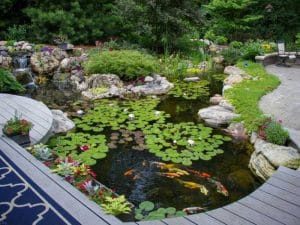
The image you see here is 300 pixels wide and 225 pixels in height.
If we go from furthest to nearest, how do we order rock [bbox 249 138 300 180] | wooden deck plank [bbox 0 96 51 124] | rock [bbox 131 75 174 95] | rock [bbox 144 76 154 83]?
rock [bbox 144 76 154 83] → rock [bbox 131 75 174 95] → wooden deck plank [bbox 0 96 51 124] → rock [bbox 249 138 300 180]

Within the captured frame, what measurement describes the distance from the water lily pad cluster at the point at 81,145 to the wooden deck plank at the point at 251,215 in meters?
2.51

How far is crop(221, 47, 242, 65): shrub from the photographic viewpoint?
12992 millimetres

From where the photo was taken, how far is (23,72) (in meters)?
10.9

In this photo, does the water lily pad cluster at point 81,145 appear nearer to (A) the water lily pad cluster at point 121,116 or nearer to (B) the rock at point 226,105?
(A) the water lily pad cluster at point 121,116

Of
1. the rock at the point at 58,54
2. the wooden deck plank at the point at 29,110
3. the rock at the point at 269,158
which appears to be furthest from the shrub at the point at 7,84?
the rock at the point at 269,158

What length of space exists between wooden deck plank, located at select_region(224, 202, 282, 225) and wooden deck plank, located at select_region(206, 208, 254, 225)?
0.06m

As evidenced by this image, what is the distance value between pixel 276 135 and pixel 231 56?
7915mm

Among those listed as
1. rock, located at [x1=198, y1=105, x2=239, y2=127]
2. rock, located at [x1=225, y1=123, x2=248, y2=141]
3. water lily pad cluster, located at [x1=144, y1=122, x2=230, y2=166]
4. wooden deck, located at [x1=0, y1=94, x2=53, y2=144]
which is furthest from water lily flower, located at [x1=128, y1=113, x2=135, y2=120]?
rock, located at [x1=225, y1=123, x2=248, y2=141]

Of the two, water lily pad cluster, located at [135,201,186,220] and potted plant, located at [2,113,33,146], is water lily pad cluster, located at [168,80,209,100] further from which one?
water lily pad cluster, located at [135,201,186,220]

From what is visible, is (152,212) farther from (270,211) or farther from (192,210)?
(270,211)

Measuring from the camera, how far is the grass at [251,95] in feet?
21.9

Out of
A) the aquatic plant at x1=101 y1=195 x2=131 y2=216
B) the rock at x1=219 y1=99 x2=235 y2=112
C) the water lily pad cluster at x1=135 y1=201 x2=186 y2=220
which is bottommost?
the water lily pad cluster at x1=135 y1=201 x2=186 y2=220

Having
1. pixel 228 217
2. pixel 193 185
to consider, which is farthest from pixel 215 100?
pixel 228 217

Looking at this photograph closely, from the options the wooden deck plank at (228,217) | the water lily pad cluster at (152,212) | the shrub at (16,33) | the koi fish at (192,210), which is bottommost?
the koi fish at (192,210)
